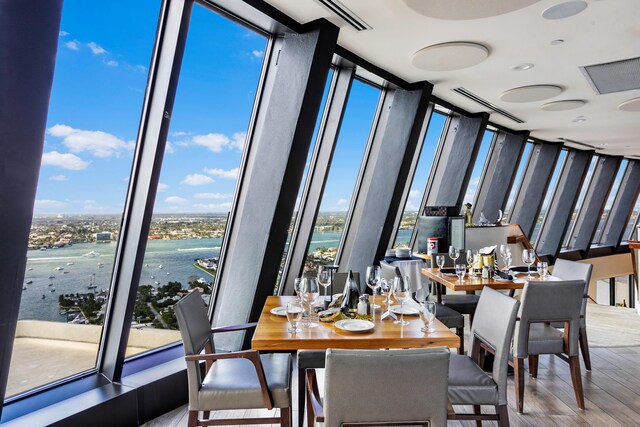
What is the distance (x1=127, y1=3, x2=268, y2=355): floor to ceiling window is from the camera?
2.83 metres

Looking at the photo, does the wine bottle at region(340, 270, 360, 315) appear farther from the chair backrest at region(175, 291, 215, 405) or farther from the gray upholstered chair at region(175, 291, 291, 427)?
the chair backrest at region(175, 291, 215, 405)

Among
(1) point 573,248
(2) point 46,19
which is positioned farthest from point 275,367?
(1) point 573,248

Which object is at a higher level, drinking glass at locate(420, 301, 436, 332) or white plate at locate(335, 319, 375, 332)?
drinking glass at locate(420, 301, 436, 332)

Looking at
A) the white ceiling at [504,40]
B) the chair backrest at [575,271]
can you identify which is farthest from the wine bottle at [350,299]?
the chair backrest at [575,271]

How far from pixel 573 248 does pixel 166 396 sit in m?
11.2

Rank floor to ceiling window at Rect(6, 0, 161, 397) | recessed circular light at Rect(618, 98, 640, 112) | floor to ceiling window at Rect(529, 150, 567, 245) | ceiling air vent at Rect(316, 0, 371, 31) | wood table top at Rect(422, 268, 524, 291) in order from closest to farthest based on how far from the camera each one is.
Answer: floor to ceiling window at Rect(6, 0, 161, 397), ceiling air vent at Rect(316, 0, 371, 31), wood table top at Rect(422, 268, 524, 291), recessed circular light at Rect(618, 98, 640, 112), floor to ceiling window at Rect(529, 150, 567, 245)

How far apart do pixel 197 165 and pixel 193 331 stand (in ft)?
4.70

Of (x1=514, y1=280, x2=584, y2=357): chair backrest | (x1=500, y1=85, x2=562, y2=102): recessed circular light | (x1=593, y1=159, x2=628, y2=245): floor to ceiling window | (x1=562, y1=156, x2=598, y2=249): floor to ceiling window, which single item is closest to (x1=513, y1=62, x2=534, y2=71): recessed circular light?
(x1=500, y1=85, x2=562, y2=102): recessed circular light

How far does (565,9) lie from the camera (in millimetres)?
2900

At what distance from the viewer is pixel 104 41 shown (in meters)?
2.32

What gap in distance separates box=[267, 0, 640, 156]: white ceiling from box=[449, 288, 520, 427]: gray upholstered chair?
2.05 m

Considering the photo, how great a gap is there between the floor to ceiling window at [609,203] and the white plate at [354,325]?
35.7 feet

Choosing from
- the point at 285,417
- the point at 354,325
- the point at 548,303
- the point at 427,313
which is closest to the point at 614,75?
the point at 548,303

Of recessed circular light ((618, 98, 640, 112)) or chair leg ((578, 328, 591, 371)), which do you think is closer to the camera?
chair leg ((578, 328, 591, 371))
